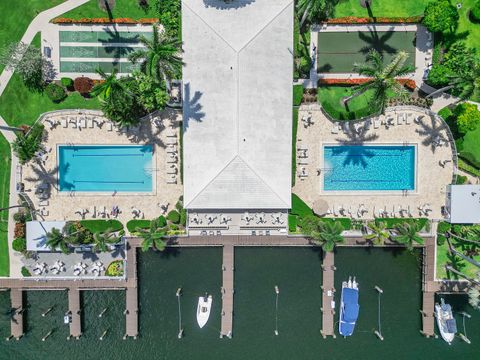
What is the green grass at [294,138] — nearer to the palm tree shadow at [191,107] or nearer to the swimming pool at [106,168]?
the palm tree shadow at [191,107]

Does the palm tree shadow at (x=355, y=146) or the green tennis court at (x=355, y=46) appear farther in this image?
the palm tree shadow at (x=355, y=146)

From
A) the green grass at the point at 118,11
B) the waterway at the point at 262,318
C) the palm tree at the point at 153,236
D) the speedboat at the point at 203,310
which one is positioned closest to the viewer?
the palm tree at the point at 153,236

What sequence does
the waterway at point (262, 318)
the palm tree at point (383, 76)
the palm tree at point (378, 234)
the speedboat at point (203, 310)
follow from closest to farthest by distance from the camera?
the palm tree at point (383, 76), the palm tree at point (378, 234), the speedboat at point (203, 310), the waterway at point (262, 318)

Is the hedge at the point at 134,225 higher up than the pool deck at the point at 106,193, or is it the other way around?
the pool deck at the point at 106,193

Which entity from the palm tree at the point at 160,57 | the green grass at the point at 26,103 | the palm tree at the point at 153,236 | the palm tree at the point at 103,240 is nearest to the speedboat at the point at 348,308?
the palm tree at the point at 153,236

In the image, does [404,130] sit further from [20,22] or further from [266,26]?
[20,22]

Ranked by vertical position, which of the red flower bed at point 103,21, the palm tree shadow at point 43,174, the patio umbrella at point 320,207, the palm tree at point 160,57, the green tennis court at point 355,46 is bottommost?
the patio umbrella at point 320,207

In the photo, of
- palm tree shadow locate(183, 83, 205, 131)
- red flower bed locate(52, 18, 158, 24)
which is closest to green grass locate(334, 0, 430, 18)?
palm tree shadow locate(183, 83, 205, 131)

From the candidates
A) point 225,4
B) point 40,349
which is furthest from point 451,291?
point 40,349
